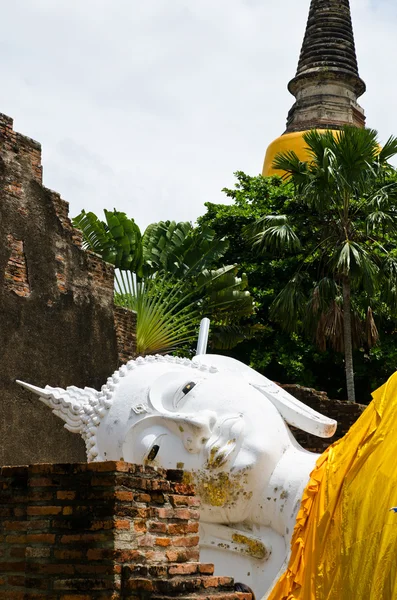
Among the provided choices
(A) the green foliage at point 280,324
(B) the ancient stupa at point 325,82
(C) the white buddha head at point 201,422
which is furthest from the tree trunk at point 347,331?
(B) the ancient stupa at point 325,82

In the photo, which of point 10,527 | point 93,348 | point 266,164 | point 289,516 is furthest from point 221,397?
point 266,164

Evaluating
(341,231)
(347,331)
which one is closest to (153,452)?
(347,331)

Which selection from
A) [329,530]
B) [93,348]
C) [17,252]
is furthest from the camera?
[93,348]

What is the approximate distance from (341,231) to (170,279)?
117 inches

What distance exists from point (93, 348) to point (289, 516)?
22.5 feet

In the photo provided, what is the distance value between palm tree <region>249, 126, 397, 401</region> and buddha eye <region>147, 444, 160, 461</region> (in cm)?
966

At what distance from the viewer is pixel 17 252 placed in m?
12.0

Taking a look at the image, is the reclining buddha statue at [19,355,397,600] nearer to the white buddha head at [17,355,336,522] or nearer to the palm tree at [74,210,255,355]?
the white buddha head at [17,355,336,522]

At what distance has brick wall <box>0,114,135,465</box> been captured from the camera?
456 inches

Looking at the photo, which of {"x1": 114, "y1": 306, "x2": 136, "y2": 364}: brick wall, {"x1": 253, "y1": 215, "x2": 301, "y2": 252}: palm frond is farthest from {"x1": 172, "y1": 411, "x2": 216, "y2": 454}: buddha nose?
{"x1": 253, "y1": 215, "x2": 301, "y2": 252}: palm frond

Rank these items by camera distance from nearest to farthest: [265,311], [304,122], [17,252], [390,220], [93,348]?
[17,252], [93,348], [390,220], [265,311], [304,122]

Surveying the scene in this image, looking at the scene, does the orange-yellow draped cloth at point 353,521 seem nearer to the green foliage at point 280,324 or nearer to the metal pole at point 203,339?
the metal pole at point 203,339

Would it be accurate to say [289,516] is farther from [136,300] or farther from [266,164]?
[266,164]

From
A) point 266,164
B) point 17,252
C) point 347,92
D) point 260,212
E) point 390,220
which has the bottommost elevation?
point 17,252
